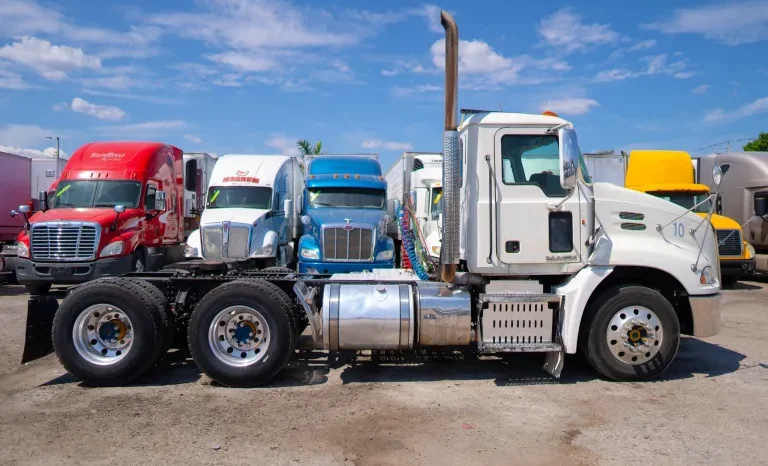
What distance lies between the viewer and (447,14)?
6.56m

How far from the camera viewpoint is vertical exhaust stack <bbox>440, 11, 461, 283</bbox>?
256 inches

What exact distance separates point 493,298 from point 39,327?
17.3 feet

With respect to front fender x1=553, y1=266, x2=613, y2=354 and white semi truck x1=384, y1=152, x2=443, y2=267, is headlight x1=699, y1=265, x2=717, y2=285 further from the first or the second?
white semi truck x1=384, y1=152, x2=443, y2=267

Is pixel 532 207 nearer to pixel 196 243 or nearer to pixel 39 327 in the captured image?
pixel 39 327

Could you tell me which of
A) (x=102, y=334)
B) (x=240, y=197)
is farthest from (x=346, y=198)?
(x=102, y=334)

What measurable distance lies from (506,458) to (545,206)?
2.98 metres

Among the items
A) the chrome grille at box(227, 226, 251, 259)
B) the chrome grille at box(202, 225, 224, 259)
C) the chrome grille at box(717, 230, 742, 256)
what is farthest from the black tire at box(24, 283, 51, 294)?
the chrome grille at box(717, 230, 742, 256)

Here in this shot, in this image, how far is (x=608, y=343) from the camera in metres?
6.58

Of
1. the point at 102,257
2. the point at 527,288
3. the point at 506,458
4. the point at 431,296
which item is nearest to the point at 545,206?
the point at 527,288

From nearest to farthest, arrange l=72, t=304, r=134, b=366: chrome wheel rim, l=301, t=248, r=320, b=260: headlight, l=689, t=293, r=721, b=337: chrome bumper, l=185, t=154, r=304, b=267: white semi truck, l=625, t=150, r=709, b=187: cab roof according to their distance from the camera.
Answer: l=72, t=304, r=134, b=366: chrome wheel rim → l=689, t=293, r=721, b=337: chrome bumper → l=301, t=248, r=320, b=260: headlight → l=185, t=154, r=304, b=267: white semi truck → l=625, t=150, r=709, b=187: cab roof

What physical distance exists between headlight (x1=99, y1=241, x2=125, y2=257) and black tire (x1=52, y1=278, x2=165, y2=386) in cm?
706

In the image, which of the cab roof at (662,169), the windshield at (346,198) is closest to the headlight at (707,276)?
the windshield at (346,198)

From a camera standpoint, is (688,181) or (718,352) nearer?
(718,352)

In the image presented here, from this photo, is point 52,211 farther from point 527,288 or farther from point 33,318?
point 527,288
